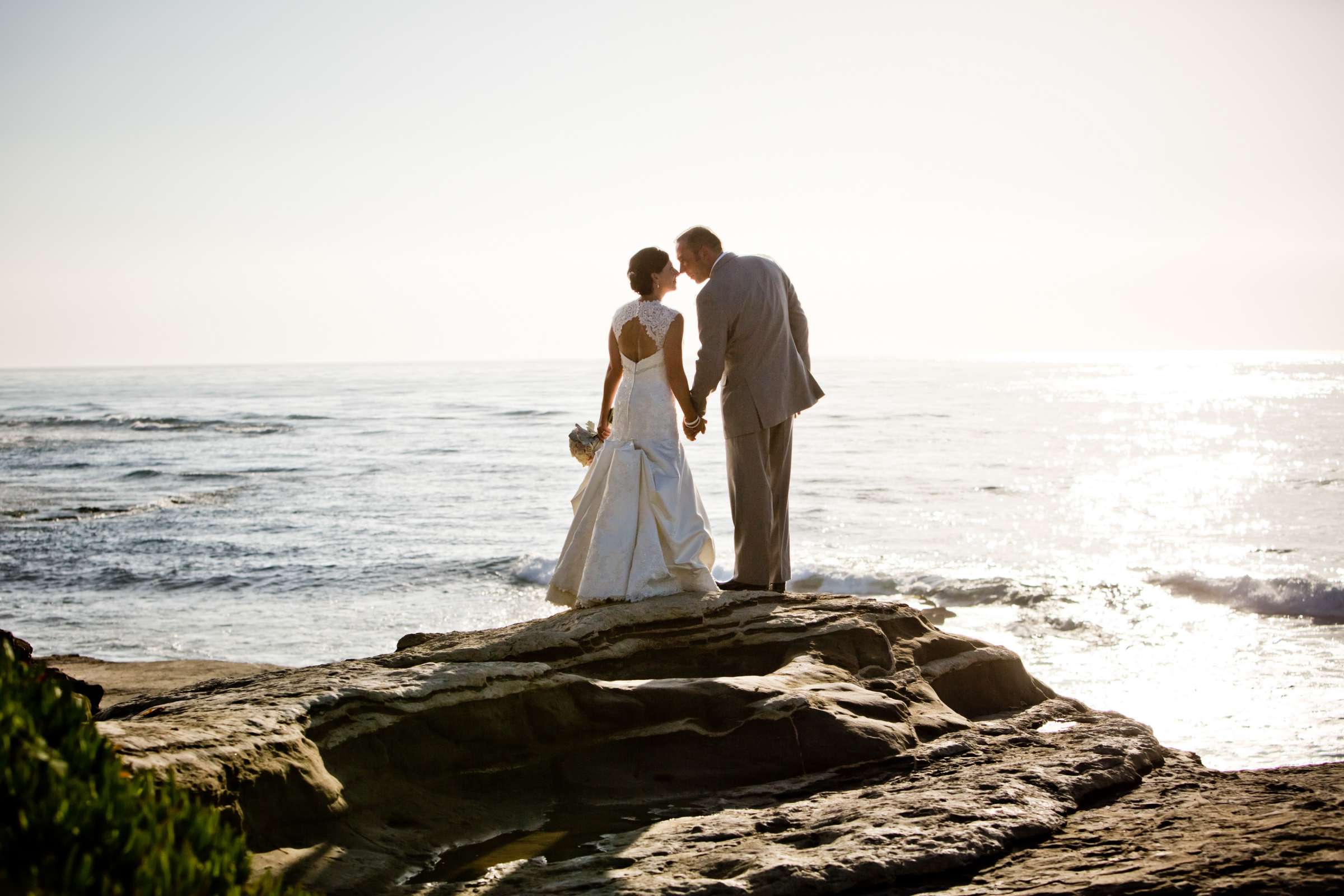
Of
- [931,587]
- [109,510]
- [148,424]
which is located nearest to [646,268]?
[931,587]

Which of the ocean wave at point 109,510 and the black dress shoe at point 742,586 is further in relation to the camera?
the ocean wave at point 109,510

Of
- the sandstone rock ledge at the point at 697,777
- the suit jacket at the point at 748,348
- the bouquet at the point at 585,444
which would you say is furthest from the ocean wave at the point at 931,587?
the sandstone rock ledge at the point at 697,777

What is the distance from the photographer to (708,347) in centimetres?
650

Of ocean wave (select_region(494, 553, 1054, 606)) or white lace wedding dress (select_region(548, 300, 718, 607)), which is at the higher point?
white lace wedding dress (select_region(548, 300, 718, 607))

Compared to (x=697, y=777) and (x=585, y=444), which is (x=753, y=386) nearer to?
(x=585, y=444)

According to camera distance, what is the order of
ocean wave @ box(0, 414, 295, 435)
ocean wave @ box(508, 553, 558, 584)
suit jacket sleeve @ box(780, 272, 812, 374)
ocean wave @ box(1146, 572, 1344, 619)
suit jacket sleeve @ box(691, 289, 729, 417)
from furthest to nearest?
1. ocean wave @ box(0, 414, 295, 435)
2. ocean wave @ box(508, 553, 558, 584)
3. ocean wave @ box(1146, 572, 1344, 619)
4. suit jacket sleeve @ box(780, 272, 812, 374)
5. suit jacket sleeve @ box(691, 289, 729, 417)

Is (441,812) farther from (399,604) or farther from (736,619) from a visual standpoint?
(399,604)

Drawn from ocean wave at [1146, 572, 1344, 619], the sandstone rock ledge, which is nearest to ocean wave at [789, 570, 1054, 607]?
ocean wave at [1146, 572, 1344, 619]

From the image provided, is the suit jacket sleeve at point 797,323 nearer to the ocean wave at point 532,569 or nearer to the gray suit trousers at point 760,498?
the gray suit trousers at point 760,498

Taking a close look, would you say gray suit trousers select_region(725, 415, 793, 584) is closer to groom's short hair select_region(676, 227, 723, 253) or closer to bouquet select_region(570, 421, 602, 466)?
bouquet select_region(570, 421, 602, 466)

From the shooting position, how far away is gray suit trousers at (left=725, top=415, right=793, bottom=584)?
659 cm

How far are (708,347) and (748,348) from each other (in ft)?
0.87

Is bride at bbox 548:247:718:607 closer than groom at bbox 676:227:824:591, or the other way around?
bride at bbox 548:247:718:607

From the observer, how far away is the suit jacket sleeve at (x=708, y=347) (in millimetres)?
6469
